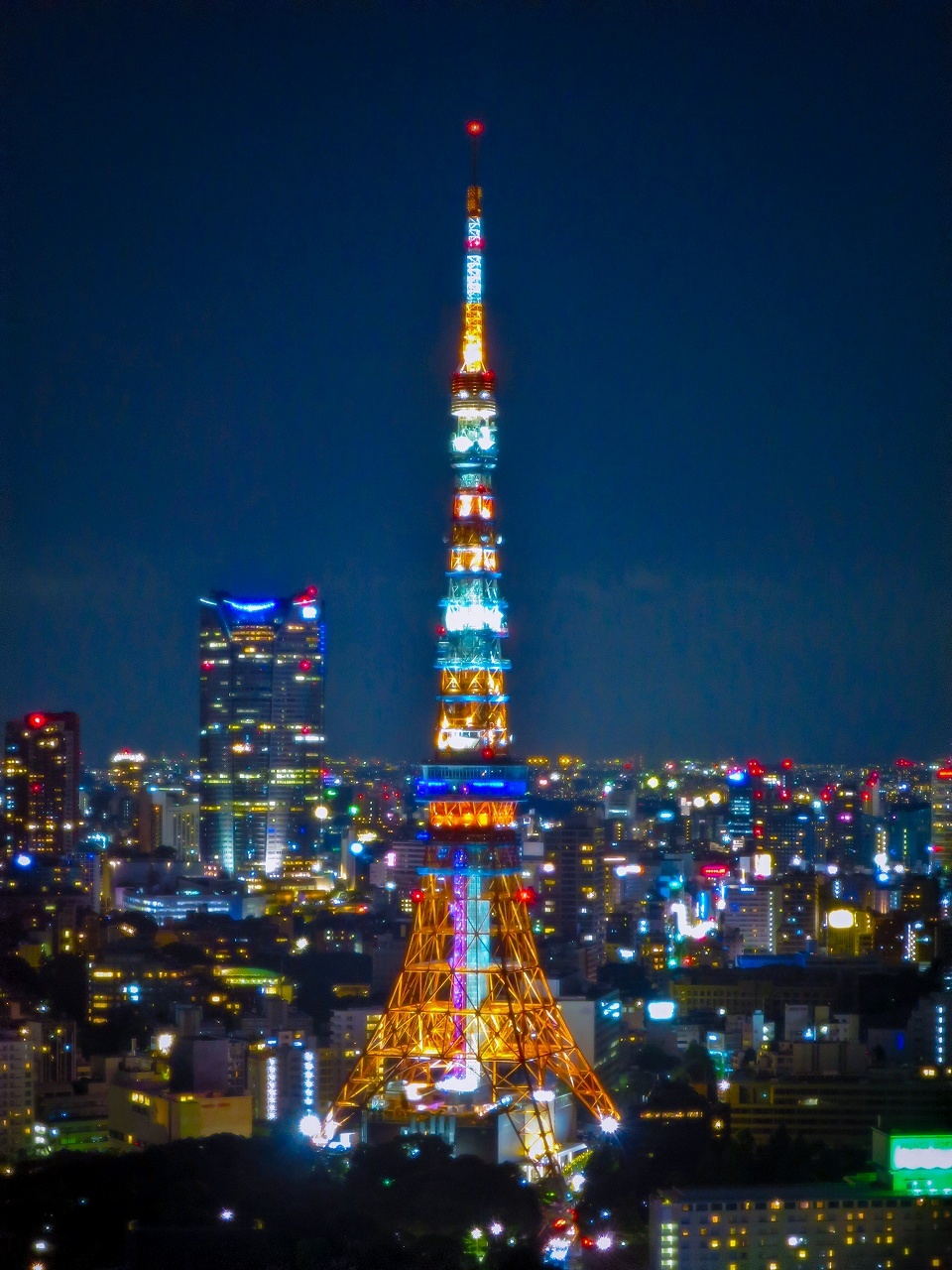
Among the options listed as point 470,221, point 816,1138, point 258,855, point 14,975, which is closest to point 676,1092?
point 816,1138

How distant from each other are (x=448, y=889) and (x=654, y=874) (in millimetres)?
17496

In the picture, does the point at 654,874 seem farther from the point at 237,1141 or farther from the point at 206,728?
the point at 237,1141

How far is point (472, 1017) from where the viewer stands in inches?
570

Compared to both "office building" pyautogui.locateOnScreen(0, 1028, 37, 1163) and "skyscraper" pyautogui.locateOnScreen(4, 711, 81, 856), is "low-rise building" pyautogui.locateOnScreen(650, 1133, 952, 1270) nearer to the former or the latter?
"office building" pyautogui.locateOnScreen(0, 1028, 37, 1163)

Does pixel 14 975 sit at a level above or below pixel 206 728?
below

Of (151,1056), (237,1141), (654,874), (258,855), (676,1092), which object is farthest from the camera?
(258,855)

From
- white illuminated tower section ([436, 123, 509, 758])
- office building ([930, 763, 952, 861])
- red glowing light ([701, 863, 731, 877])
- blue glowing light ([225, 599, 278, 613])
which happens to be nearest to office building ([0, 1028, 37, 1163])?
white illuminated tower section ([436, 123, 509, 758])

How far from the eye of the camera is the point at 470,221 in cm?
1486

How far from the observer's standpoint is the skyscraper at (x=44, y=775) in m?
33.7

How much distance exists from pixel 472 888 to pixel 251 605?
78.1 ft

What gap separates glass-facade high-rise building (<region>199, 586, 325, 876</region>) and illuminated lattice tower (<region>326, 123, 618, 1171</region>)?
21.4 m

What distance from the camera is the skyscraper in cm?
3366

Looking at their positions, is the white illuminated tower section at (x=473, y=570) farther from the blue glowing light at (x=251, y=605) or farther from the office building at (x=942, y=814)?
the blue glowing light at (x=251, y=605)

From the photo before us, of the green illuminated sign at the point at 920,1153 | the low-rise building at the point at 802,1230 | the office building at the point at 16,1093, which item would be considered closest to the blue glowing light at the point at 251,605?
the office building at the point at 16,1093
